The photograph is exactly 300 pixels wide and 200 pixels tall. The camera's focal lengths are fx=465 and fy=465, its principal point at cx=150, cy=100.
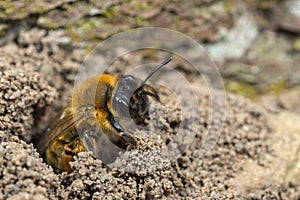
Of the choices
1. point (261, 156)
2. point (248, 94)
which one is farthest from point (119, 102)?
point (248, 94)

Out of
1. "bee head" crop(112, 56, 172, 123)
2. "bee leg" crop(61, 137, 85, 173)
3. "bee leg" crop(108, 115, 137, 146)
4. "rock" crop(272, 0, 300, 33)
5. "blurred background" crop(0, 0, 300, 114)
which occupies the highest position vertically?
"rock" crop(272, 0, 300, 33)

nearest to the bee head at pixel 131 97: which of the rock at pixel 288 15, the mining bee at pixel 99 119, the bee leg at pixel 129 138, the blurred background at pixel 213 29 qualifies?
the mining bee at pixel 99 119

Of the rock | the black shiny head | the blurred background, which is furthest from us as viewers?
the rock

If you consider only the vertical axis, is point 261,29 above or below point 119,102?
above

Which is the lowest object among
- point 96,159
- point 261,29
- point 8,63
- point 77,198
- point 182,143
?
point 77,198

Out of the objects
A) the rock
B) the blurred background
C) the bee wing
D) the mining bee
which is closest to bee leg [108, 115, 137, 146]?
the mining bee

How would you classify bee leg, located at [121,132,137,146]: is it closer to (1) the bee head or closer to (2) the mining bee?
(2) the mining bee

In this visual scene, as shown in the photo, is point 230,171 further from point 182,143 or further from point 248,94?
point 248,94
